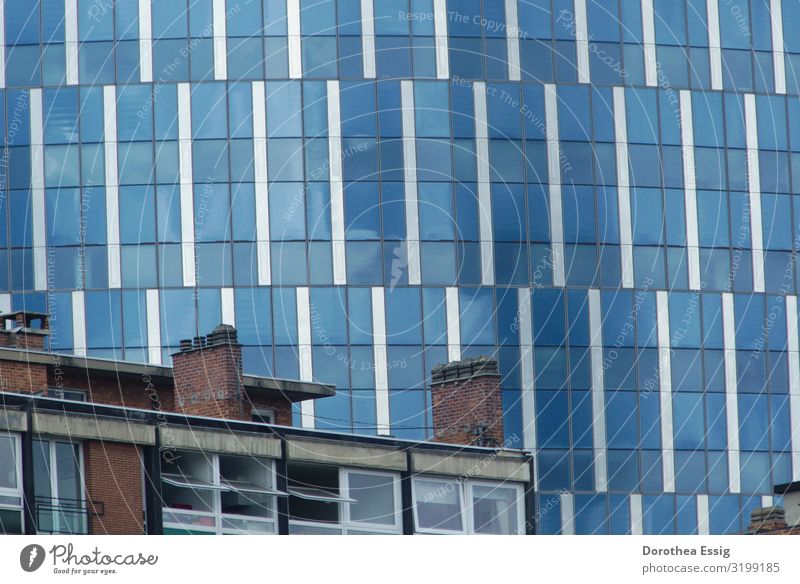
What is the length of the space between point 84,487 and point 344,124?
46684mm

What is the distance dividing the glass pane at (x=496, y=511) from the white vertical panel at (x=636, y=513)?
3449cm

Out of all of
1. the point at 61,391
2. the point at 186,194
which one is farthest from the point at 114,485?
the point at 186,194

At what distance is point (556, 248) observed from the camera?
94.6 meters

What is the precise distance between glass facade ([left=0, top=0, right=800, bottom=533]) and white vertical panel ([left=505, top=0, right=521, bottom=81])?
154 mm

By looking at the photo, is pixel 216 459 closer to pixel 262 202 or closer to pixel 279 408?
pixel 279 408

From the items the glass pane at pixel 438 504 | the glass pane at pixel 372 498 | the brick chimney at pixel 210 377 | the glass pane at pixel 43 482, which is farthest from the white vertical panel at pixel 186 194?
the glass pane at pixel 43 482

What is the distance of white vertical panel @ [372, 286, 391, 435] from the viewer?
9069 cm

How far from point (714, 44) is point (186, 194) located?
27.7m

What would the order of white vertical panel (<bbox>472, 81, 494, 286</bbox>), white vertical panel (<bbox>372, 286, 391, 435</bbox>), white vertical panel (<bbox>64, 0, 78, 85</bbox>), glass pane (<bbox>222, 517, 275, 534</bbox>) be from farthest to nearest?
white vertical panel (<bbox>64, 0, 78, 85</bbox>) < white vertical panel (<bbox>472, 81, 494, 286</bbox>) < white vertical panel (<bbox>372, 286, 391, 435</bbox>) < glass pane (<bbox>222, 517, 275, 534</bbox>)

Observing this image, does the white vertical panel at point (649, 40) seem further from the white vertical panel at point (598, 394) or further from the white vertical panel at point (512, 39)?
the white vertical panel at point (598, 394)

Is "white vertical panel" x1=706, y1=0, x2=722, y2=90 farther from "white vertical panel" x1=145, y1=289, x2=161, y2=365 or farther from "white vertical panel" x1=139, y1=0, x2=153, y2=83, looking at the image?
"white vertical panel" x1=145, y1=289, x2=161, y2=365

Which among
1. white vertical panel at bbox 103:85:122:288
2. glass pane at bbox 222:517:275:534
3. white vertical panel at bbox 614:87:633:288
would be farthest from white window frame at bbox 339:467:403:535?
white vertical panel at bbox 614:87:633:288

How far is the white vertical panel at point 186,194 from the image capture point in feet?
306
